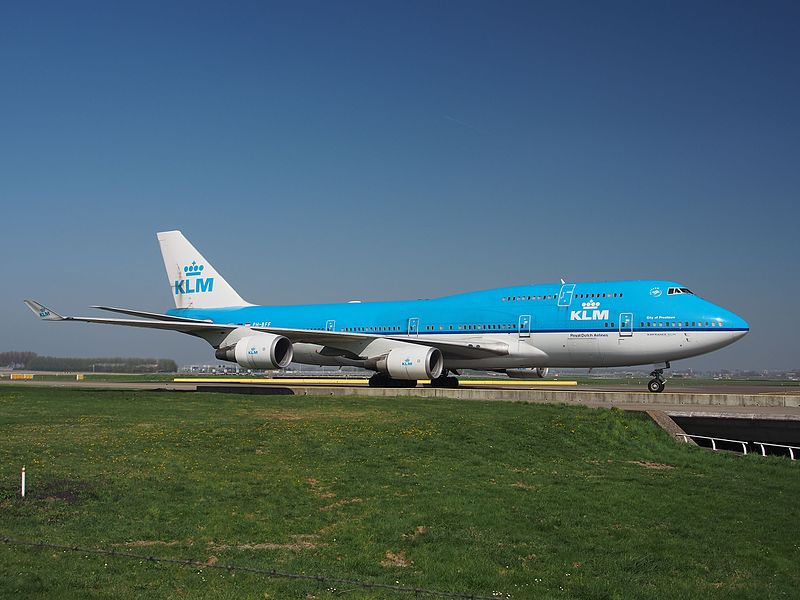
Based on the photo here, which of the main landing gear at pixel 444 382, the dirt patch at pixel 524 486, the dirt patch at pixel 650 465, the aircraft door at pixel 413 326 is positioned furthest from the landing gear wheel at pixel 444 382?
the dirt patch at pixel 524 486

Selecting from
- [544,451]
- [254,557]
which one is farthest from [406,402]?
[254,557]

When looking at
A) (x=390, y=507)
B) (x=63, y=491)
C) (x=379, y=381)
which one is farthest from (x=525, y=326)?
(x=63, y=491)

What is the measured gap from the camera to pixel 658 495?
15.2 meters

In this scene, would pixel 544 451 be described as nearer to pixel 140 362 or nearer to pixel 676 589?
pixel 676 589

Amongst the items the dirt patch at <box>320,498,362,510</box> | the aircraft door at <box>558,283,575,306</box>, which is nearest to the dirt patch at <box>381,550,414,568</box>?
the dirt patch at <box>320,498,362,510</box>

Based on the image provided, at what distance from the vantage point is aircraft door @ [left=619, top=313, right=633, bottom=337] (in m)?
33.0

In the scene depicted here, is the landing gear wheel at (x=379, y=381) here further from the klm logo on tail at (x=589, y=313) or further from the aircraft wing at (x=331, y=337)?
the klm logo on tail at (x=589, y=313)

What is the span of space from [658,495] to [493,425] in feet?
25.3

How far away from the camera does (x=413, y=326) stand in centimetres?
3809

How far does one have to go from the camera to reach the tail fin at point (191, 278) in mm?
45719

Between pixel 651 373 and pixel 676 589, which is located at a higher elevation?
pixel 651 373

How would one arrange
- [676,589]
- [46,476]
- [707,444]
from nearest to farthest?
1. [676,589]
2. [46,476]
3. [707,444]

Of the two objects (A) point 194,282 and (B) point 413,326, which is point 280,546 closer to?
(B) point 413,326

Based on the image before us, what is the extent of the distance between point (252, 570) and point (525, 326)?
26.3m
